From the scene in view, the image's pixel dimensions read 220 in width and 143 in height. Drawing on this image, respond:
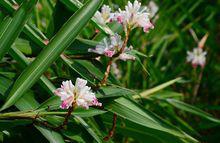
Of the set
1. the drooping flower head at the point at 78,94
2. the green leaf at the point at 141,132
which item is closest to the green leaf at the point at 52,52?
the drooping flower head at the point at 78,94

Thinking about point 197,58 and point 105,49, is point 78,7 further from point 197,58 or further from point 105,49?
point 197,58

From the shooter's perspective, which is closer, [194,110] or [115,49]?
[115,49]

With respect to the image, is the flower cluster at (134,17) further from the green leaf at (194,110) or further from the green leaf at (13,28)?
the green leaf at (194,110)

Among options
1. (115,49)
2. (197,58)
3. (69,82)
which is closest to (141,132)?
(115,49)

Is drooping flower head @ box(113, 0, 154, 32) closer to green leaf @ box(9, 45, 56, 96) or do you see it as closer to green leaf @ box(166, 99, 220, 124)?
green leaf @ box(9, 45, 56, 96)

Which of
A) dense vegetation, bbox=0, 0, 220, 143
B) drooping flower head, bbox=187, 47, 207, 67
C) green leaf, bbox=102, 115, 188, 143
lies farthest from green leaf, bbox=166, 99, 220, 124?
drooping flower head, bbox=187, 47, 207, 67

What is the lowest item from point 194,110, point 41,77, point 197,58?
point 41,77
